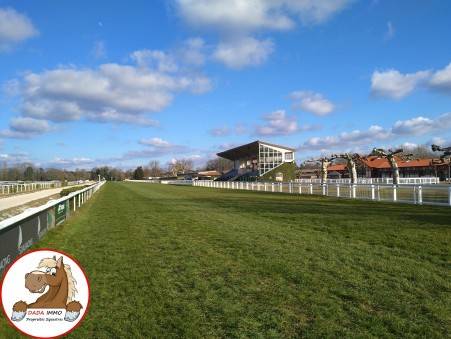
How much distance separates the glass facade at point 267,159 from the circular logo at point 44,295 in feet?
246

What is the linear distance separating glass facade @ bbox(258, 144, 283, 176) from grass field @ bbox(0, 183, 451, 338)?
6674 cm

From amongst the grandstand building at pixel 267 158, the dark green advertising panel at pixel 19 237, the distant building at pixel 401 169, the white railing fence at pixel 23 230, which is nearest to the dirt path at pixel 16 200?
the white railing fence at pixel 23 230

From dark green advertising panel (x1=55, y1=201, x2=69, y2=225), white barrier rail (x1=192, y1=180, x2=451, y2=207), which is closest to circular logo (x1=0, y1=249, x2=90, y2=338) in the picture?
dark green advertising panel (x1=55, y1=201, x2=69, y2=225)

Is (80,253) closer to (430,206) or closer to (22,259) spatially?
(22,259)

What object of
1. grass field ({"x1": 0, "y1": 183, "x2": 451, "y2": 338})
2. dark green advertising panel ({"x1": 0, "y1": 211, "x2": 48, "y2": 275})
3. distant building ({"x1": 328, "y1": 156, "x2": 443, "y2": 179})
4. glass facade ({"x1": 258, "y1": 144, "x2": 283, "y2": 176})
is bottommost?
grass field ({"x1": 0, "y1": 183, "x2": 451, "y2": 338})

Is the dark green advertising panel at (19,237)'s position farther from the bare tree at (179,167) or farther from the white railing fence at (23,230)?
the bare tree at (179,167)

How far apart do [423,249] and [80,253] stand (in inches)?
266

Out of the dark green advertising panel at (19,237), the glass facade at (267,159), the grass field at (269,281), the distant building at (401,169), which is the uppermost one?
the glass facade at (267,159)

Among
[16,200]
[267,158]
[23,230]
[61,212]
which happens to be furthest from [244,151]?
[23,230]

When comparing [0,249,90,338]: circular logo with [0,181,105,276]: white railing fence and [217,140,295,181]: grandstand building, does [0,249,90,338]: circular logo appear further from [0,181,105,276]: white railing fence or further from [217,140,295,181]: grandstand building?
[217,140,295,181]: grandstand building

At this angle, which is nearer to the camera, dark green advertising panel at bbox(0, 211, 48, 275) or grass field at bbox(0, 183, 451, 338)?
grass field at bbox(0, 183, 451, 338)

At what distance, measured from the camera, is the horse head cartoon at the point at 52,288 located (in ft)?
10.4

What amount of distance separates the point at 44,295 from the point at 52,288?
0.07m

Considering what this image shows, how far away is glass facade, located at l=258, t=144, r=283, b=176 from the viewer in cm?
7844
